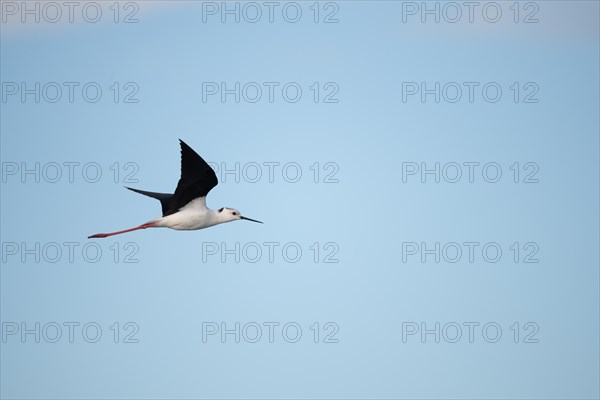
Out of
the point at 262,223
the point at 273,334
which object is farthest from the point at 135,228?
the point at 273,334

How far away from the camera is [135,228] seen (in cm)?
3067

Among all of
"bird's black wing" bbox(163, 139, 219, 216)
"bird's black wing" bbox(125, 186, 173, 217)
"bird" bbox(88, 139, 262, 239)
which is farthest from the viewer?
"bird's black wing" bbox(125, 186, 173, 217)

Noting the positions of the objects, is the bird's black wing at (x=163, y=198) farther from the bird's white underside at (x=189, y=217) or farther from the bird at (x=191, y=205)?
the bird's white underside at (x=189, y=217)

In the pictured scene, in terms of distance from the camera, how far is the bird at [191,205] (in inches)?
1164

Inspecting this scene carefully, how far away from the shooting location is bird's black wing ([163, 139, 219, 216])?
28614mm

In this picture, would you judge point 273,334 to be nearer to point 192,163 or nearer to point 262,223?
point 262,223

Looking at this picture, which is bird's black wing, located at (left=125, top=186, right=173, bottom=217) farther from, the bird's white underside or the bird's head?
the bird's head

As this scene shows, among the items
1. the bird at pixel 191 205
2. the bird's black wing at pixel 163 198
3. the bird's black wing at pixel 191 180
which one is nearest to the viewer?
the bird's black wing at pixel 191 180

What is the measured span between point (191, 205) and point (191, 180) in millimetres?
1385

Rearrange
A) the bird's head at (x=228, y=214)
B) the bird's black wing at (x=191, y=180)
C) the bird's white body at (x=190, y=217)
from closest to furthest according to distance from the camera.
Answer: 1. the bird's black wing at (x=191, y=180)
2. the bird's white body at (x=190, y=217)
3. the bird's head at (x=228, y=214)

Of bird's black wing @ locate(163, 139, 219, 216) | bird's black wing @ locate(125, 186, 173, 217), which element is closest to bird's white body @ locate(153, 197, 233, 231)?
bird's black wing @ locate(163, 139, 219, 216)

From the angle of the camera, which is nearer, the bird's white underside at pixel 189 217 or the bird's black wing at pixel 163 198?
the bird's white underside at pixel 189 217

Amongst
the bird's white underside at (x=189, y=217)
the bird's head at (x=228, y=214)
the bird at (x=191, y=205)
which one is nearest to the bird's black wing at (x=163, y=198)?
the bird at (x=191, y=205)

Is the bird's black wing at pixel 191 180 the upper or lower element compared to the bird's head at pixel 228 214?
upper
